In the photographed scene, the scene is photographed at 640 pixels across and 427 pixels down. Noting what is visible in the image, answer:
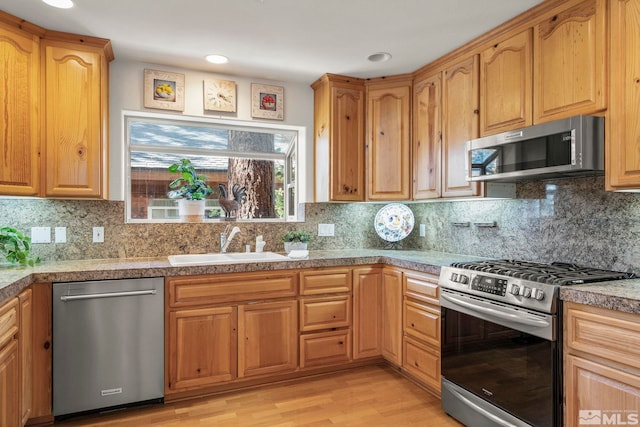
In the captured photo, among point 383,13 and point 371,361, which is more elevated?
point 383,13

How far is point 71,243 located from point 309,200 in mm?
1844

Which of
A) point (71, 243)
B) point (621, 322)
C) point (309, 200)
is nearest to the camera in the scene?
point (621, 322)

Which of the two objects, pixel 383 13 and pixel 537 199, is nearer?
pixel 383 13

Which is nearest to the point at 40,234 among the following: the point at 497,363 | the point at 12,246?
the point at 12,246

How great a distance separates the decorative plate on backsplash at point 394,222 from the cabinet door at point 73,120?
89.2 inches

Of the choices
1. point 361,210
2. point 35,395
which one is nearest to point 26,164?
point 35,395

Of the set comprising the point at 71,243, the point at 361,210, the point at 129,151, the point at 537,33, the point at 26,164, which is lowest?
the point at 71,243

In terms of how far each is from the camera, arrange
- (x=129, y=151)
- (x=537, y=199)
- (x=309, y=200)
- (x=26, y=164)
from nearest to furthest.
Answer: (x=26, y=164) → (x=537, y=199) → (x=129, y=151) → (x=309, y=200)

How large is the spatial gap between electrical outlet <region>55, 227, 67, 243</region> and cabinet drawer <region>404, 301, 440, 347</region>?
97.7 inches

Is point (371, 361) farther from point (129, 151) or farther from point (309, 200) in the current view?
point (129, 151)

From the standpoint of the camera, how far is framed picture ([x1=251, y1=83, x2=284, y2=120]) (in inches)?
131

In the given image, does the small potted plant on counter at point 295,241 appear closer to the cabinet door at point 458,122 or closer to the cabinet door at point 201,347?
the cabinet door at point 201,347

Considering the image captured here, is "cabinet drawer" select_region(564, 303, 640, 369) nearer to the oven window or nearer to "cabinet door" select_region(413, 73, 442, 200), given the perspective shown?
the oven window

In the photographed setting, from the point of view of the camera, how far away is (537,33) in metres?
2.25
